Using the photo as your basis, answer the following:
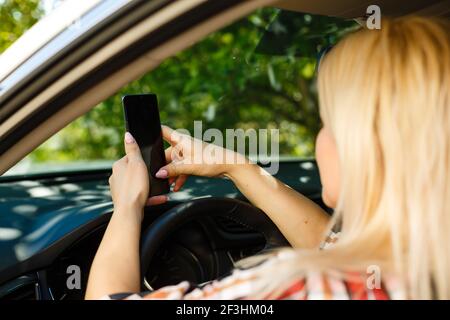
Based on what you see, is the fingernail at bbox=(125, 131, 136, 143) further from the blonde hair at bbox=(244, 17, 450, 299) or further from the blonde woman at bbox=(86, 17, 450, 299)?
the blonde hair at bbox=(244, 17, 450, 299)

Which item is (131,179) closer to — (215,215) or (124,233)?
(124,233)

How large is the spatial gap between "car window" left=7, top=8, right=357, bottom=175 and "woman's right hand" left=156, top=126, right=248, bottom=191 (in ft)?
6.50

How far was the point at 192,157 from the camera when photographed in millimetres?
2154

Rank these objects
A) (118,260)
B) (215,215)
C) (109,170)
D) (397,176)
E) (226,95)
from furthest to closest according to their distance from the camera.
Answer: (226,95)
(109,170)
(215,215)
(118,260)
(397,176)

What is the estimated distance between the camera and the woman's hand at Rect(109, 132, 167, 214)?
1.90 metres

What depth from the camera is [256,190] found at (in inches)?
87.6

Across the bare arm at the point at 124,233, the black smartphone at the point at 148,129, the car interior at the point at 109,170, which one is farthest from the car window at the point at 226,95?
the bare arm at the point at 124,233

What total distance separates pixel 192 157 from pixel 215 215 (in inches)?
13.8

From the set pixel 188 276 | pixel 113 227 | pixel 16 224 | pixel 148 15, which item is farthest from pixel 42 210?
pixel 148 15

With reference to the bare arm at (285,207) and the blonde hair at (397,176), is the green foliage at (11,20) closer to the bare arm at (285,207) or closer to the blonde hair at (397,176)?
the bare arm at (285,207)

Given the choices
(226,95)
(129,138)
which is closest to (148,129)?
(129,138)

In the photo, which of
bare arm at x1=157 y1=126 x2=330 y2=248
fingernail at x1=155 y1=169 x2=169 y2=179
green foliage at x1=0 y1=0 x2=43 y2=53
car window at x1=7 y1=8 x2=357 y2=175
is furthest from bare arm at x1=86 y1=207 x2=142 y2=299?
green foliage at x1=0 y1=0 x2=43 y2=53
